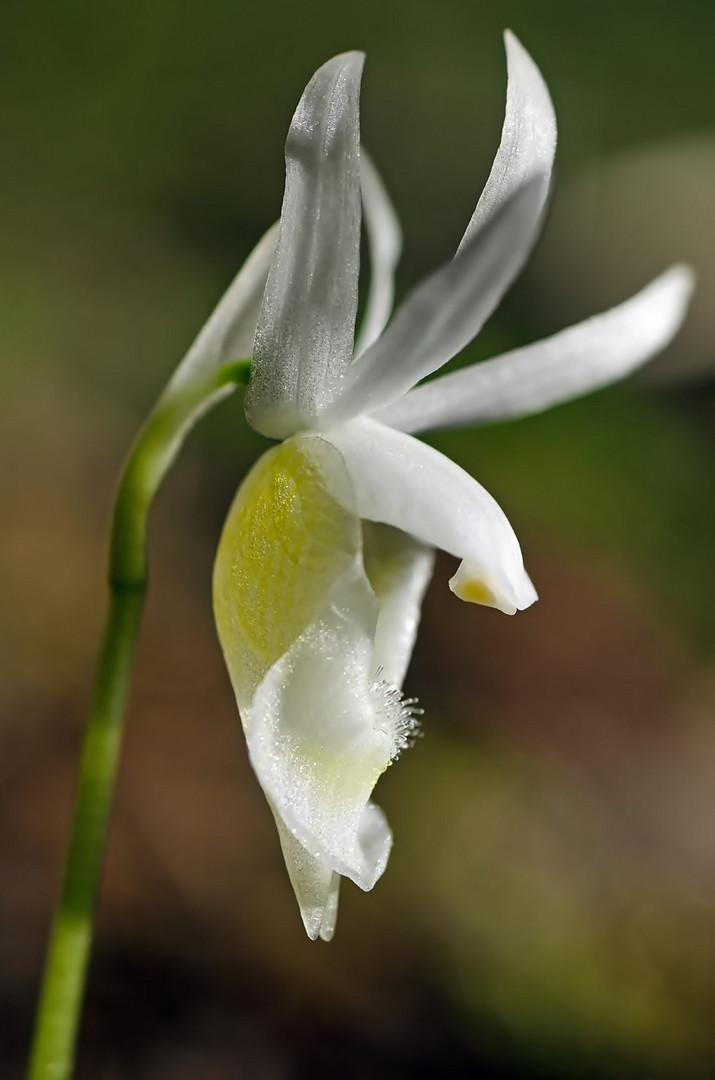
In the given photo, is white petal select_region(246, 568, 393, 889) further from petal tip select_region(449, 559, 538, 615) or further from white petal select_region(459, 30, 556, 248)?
white petal select_region(459, 30, 556, 248)

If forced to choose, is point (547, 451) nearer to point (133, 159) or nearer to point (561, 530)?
point (561, 530)

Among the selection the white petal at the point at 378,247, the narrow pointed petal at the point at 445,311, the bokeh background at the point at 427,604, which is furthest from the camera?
the bokeh background at the point at 427,604

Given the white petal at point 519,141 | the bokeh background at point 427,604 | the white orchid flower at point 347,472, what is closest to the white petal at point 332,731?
the white orchid flower at point 347,472

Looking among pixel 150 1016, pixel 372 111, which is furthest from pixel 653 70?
pixel 150 1016

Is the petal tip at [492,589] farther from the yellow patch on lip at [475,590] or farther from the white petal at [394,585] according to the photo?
the white petal at [394,585]

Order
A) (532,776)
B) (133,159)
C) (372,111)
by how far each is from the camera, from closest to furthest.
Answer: (532,776)
(133,159)
(372,111)
